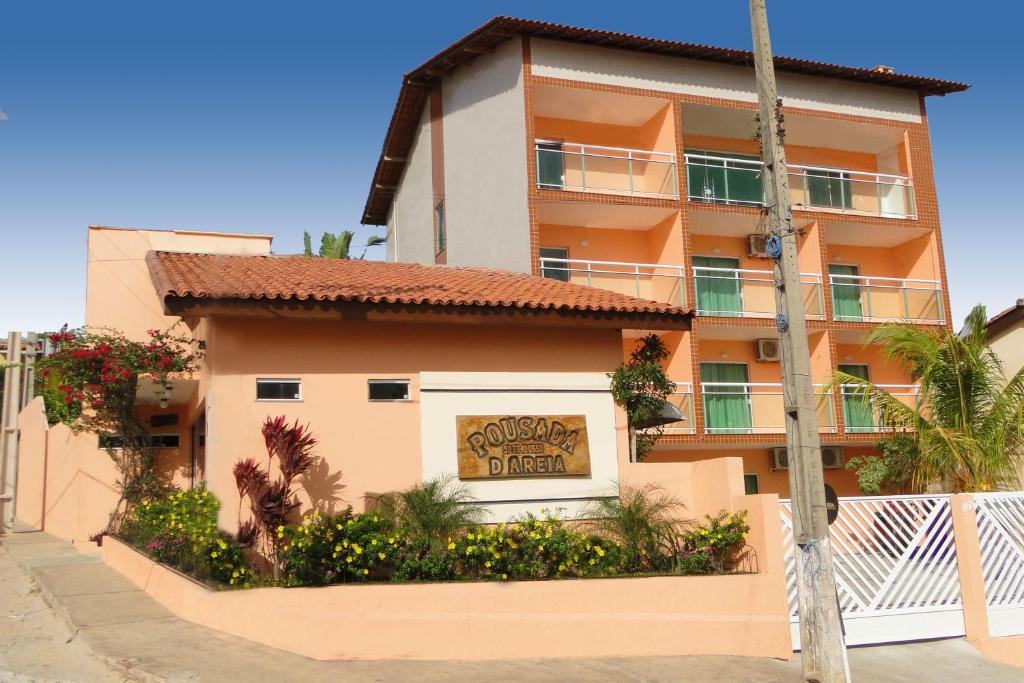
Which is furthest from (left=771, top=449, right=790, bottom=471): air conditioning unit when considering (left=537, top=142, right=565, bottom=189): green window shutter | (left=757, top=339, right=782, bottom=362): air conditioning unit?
(left=537, top=142, right=565, bottom=189): green window shutter

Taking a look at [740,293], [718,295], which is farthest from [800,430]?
[740,293]

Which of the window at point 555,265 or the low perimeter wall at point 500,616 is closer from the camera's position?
the low perimeter wall at point 500,616

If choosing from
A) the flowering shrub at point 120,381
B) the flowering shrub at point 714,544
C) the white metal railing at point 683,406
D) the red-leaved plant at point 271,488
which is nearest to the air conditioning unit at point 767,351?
the white metal railing at point 683,406

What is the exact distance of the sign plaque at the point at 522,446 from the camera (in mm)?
13578

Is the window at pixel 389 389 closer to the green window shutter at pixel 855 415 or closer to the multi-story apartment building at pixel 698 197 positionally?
the multi-story apartment building at pixel 698 197

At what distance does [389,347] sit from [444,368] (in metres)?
0.82

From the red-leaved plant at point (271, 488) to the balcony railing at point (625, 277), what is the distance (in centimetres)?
1008

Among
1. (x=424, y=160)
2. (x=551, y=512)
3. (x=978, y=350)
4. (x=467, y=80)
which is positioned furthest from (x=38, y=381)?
(x=978, y=350)

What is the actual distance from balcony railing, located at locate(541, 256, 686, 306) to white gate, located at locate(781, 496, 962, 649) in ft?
28.5

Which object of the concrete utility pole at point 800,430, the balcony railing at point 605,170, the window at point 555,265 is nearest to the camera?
the concrete utility pole at point 800,430

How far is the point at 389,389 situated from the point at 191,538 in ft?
10.4

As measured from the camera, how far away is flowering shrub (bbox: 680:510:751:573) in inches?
504

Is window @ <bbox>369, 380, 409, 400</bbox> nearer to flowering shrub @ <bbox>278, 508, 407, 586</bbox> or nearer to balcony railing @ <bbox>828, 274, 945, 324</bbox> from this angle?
flowering shrub @ <bbox>278, 508, 407, 586</bbox>

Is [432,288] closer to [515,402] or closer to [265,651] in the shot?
[515,402]
